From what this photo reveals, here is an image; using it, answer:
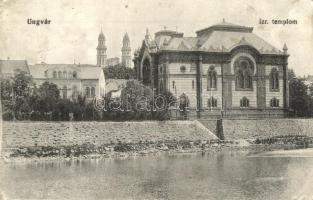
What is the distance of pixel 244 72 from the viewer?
57.9 metres

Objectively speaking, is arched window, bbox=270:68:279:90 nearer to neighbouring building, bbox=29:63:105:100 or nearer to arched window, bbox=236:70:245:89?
arched window, bbox=236:70:245:89

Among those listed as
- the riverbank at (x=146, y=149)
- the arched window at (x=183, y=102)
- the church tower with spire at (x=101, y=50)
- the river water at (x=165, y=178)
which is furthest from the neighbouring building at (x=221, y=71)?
the river water at (x=165, y=178)

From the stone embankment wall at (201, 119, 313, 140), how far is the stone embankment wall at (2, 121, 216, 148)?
2.04m

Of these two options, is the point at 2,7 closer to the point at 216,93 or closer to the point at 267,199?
the point at 267,199

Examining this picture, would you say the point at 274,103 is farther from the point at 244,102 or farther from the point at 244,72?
the point at 244,72

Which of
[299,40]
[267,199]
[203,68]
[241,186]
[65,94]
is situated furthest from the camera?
[65,94]

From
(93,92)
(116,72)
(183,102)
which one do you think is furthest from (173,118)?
(116,72)

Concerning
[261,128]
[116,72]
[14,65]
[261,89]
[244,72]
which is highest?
[116,72]

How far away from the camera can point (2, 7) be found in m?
23.3

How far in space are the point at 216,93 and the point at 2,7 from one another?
118 ft

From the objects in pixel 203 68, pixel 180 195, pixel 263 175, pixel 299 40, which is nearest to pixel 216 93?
pixel 203 68

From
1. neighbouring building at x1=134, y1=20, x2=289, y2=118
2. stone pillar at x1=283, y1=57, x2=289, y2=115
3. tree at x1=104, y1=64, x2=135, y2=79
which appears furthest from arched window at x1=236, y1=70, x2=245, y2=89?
tree at x1=104, y1=64, x2=135, y2=79

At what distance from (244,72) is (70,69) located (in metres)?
25.7

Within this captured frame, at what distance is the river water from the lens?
77.5 ft
